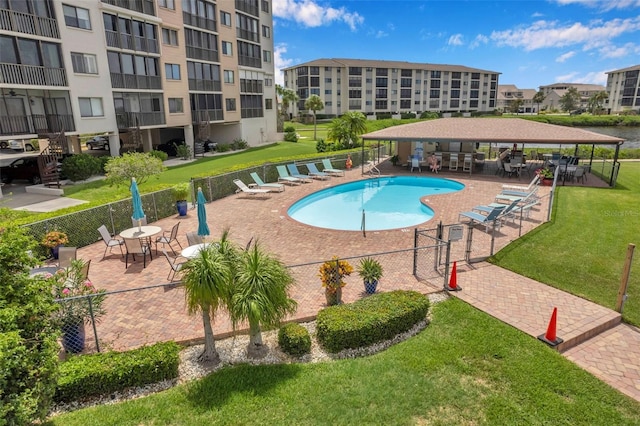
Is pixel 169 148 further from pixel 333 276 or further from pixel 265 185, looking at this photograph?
pixel 333 276

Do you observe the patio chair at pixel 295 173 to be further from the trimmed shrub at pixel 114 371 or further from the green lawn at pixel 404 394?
the trimmed shrub at pixel 114 371

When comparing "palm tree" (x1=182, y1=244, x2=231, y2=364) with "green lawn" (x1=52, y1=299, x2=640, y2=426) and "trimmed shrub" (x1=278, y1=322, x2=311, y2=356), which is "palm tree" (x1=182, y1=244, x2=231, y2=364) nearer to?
"green lawn" (x1=52, y1=299, x2=640, y2=426)

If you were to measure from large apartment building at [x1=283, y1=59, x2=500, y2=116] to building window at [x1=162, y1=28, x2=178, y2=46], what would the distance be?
5890 cm

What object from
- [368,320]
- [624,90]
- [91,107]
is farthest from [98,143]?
[624,90]

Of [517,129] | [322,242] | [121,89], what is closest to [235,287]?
[322,242]

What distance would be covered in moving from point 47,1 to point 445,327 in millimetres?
28338

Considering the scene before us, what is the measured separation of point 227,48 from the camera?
3978 centimetres

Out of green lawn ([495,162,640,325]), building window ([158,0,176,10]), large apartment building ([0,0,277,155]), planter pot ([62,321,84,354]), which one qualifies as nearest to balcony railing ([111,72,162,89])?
large apartment building ([0,0,277,155])

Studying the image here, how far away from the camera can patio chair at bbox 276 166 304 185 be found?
76.9 ft

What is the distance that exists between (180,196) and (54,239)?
18.4ft

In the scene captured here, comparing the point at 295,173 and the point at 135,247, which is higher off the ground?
the point at 295,173

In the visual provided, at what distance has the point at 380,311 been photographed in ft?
25.1

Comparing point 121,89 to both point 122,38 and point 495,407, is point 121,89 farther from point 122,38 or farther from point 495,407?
point 495,407

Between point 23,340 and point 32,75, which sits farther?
point 32,75
